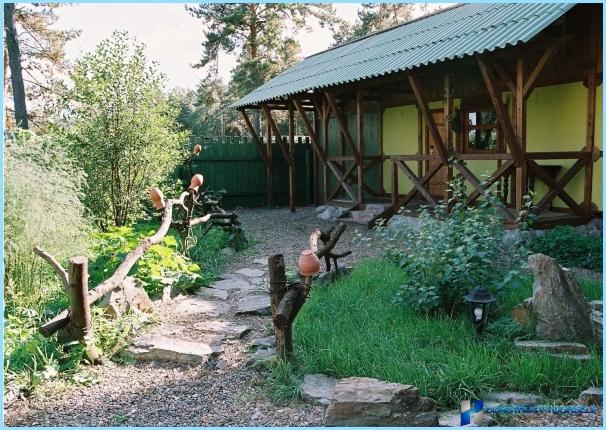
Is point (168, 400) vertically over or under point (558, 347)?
under

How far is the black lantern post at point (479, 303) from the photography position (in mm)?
3918

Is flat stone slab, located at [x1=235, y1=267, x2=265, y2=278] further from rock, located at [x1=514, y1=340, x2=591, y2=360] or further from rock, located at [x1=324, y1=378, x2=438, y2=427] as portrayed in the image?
rock, located at [x1=324, y1=378, x2=438, y2=427]

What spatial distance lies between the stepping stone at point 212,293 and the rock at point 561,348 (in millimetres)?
3167

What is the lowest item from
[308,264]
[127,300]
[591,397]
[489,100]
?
[591,397]

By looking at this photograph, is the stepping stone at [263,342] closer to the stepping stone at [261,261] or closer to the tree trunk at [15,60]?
the stepping stone at [261,261]

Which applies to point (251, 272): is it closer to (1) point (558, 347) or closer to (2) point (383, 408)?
(1) point (558, 347)

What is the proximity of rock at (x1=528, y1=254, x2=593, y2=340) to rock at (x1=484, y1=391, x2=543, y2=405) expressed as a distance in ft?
2.55

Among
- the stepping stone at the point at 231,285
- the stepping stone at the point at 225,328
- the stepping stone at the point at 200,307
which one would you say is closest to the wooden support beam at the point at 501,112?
the stepping stone at the point at 231,285

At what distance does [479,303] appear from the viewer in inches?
154

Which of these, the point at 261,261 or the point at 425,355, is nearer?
the point at 425,355

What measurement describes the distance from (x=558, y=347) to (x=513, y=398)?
716 mm

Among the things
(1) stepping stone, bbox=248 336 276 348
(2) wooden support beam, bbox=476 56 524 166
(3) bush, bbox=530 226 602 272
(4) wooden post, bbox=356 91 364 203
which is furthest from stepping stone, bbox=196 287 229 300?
(4) wooden post, bbox=356 91 364 203

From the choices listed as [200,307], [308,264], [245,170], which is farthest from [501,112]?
[245,170]

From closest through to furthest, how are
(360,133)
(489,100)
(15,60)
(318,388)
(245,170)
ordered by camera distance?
1. (318,388)
2. (489,100)
3. (360,133)
4. (15,60)
5. (245,170)
